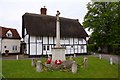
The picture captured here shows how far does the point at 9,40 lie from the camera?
40.5 meters

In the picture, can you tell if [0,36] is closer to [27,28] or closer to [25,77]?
[27,28]

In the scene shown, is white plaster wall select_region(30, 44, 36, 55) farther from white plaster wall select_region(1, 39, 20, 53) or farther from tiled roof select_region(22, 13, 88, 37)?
white plaster wall select_region(1, 39, 20, 53)

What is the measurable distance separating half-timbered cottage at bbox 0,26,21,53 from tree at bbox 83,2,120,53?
48.7ft

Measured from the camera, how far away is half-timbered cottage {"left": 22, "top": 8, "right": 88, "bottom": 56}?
36.4m

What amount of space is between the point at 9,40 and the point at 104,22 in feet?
64.3

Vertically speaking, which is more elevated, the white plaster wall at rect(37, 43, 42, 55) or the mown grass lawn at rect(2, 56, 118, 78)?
the white plaster wall at rect(37, 43, 42, 55)

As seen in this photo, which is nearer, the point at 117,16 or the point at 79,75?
the point at 79,75

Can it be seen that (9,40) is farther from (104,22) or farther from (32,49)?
(104,22)

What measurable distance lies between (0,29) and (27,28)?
7.64 meters

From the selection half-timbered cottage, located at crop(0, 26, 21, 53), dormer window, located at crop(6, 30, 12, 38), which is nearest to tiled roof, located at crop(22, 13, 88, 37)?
dormer window, located at crop(6, 30, 12, 38)

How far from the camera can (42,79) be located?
49.1 ft

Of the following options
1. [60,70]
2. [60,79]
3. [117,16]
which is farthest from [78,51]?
[60,79]

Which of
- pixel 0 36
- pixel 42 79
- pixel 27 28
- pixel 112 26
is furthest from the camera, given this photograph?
pixel 112 26

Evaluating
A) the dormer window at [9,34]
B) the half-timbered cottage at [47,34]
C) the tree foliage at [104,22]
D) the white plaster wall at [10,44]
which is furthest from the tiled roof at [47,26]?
the white plaster wall at [10,44]
